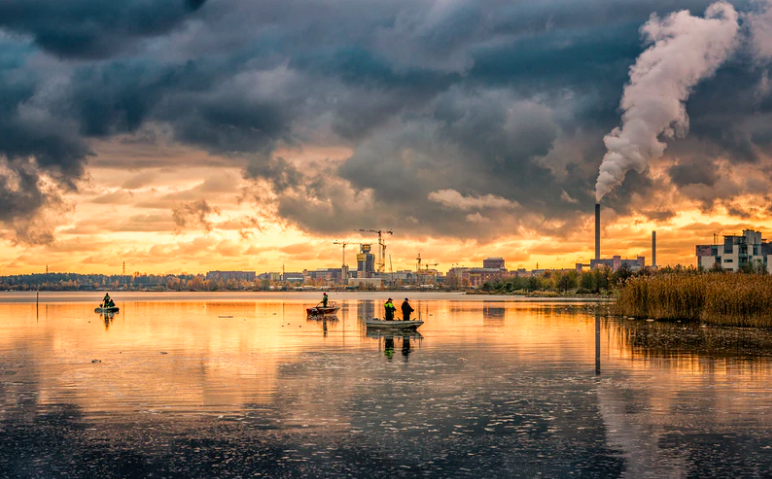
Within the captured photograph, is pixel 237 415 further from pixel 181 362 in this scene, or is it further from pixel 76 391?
pixel 181 362

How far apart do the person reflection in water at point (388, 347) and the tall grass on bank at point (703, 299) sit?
93.6ft

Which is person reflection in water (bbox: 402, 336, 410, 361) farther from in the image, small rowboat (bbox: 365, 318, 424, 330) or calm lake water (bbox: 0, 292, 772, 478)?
small rowboat (bbox: 365, 318, 424, 330)

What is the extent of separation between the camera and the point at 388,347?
165 feet

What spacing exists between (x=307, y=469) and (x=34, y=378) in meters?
21.3

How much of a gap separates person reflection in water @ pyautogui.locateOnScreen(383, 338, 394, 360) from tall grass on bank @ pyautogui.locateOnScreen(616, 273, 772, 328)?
28540 millimetres

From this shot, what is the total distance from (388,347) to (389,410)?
24.5m

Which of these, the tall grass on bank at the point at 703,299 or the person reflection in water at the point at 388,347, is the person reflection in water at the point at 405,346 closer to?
the person reflection in water at the point at 388,347

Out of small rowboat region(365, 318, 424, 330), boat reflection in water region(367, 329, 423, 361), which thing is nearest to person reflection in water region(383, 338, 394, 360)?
boat reflection in water region(367, 329, 423, 361)

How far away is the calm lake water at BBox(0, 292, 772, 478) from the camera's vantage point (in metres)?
18.8

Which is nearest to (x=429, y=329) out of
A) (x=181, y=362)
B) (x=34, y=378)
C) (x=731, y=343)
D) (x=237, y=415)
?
(x=731, y=343)

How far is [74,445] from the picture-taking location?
68.0 feet

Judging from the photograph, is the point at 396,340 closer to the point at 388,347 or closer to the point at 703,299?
the point at 388,347

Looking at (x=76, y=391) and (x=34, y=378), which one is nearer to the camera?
(x=76, y=391)

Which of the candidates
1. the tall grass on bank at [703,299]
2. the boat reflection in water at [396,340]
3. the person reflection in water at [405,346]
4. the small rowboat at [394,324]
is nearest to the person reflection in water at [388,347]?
the boat reflection in water at [396,340]
